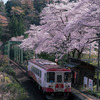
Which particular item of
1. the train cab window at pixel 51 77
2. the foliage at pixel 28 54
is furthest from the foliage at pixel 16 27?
the train cab window at pixel 51 77

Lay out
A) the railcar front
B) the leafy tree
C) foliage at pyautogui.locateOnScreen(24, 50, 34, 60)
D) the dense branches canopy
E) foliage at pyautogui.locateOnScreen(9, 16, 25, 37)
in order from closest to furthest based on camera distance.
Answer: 1. the railcar front
2. the dense branches canopy
3. foliage at pyautogui.locateOnScreen(24, 50, 34, 60)
4. foliage at pyautogui.locateOnScreen(9, 16, 25, 37)
5. the leafy tree

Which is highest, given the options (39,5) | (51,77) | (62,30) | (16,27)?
(39,5)

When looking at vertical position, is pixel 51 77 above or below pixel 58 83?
above

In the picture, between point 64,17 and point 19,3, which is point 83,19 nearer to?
point 64,17

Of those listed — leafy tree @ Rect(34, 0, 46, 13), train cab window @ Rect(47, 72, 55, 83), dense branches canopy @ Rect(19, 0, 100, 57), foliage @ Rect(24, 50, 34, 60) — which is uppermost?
leafy tree @ Rect(34, 0, 46, 13)

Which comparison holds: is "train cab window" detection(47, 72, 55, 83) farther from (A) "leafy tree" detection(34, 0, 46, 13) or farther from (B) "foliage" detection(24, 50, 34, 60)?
(A) "leafy tree" detection(34, 0, 46, 13)

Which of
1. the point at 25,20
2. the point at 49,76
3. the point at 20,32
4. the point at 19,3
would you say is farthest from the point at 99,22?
the point at 19,3

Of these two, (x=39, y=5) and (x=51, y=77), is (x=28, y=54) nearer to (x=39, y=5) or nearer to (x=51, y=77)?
(x=51, y=77)

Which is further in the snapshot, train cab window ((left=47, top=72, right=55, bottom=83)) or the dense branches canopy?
the dense branches canopy

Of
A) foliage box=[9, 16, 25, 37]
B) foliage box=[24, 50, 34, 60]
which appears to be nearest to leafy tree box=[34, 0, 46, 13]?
foliage box=[9, 16, 25, 37]

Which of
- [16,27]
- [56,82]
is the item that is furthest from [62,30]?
[16,27]

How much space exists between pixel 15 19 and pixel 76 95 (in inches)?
1351

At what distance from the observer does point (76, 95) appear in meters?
10.3

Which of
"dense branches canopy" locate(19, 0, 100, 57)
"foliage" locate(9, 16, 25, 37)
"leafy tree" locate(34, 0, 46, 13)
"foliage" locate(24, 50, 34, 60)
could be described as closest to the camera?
"dense branches canopy" locate(19, 0, 100, 57)
